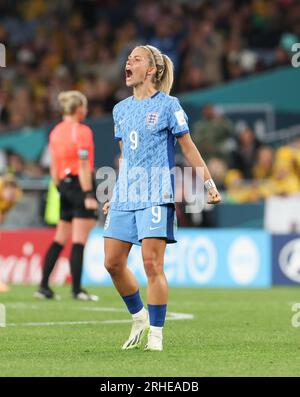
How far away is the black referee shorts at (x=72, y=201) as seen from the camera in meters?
14.0

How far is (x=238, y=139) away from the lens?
851 inches

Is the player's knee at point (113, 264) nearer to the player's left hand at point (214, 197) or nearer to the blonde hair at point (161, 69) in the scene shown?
the player's left hand at point (214, 197)

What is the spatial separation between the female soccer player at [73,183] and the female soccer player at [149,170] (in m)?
4.97

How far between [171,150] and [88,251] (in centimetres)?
967

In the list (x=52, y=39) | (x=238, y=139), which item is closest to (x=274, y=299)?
(x=238, y=139)

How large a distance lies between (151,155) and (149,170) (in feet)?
0.37

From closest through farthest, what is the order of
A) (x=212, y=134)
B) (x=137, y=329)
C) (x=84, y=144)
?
(x=137, y=329)
(x=84, y=144)
(x=212, y=134)

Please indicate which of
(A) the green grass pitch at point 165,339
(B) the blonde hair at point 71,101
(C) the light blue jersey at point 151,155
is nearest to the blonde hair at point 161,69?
(C) the light blue jersey at point 151,155

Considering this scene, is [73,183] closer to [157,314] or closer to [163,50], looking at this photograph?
[157,314]

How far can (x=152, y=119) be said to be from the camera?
8.70 m

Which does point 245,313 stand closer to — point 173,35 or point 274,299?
point 274,299

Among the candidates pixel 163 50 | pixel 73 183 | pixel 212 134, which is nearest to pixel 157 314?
pixel 73 183

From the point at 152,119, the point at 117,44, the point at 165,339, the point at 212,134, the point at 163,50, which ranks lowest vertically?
the point at 165,339

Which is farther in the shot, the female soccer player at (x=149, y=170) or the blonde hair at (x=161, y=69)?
the blonde hair at (x=161, y=69)
